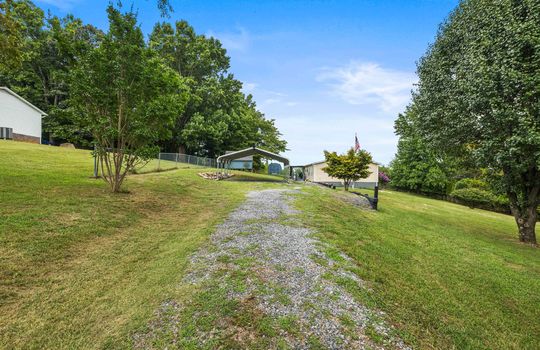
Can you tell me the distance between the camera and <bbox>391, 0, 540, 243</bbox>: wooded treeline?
9125 millimetres

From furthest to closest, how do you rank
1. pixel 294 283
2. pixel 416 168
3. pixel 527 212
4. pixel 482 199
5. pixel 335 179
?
1. pixel 335 179
2. pixel 416 168
3. pixel 482 199
4. pixel 527 212
5. pixel 294 283

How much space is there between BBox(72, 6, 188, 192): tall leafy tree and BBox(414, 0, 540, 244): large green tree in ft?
39.6

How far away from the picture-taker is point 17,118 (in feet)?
92.3

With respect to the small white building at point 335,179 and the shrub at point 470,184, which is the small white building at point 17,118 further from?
the shrub at point 470,184

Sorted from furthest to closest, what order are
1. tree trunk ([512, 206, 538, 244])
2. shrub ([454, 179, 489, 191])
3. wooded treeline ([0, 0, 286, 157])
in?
wooded treeline ([0, 0, 286, 157])
shrub ([454, 179, 489, 191])
tree trunk ([512, 206, 538, 244])

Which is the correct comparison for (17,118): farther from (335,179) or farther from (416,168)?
(416,168)

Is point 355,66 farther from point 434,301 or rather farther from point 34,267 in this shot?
point 34,267

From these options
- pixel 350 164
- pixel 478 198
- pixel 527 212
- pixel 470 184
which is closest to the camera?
pixel 527 212

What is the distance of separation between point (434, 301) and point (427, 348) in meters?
1.65

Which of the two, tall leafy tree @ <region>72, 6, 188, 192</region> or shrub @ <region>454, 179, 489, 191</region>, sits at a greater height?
tall leafy tree @ <region>72, 6, 188, 192</region>

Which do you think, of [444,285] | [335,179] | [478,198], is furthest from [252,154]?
[478,198]

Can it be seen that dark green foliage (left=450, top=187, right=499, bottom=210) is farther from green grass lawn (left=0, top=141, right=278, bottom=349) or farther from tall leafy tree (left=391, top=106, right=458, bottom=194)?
green grass lawn (left=0, top=141, right=278, bottom=349)

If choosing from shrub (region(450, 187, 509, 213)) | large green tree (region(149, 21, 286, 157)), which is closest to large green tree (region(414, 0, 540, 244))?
shrub (region(450, 187, 509, 213))

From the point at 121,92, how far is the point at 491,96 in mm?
13982
